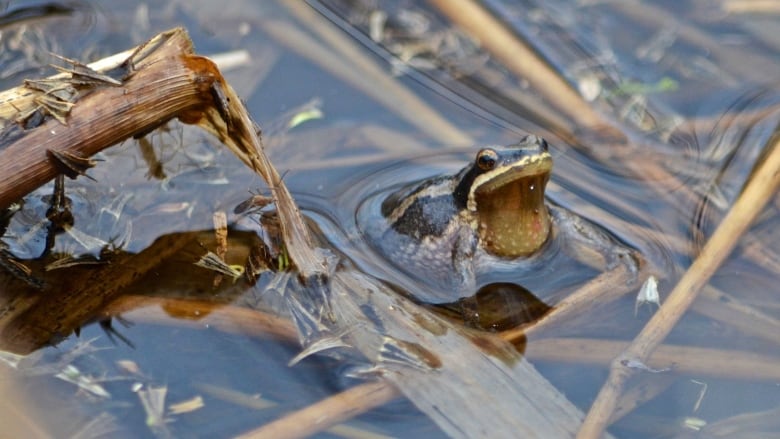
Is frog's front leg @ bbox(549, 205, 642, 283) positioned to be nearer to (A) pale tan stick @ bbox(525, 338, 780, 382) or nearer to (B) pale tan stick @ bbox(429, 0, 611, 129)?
(A) pale tan stick @ bbox(525, 338, 780, 382)

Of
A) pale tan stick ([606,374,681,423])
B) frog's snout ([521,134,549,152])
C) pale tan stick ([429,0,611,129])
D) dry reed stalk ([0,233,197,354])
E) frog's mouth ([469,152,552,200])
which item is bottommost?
dry reed stalk ([0,233,197,354])

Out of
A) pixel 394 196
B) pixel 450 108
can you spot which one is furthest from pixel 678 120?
pixel 394 196

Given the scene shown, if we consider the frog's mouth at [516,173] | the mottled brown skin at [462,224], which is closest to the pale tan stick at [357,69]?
the mottled brown skin at [462,224]

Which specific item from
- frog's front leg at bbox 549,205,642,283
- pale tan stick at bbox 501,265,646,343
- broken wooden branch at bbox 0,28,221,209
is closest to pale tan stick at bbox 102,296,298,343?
broken wooden branch at bbox 0,28,221,209

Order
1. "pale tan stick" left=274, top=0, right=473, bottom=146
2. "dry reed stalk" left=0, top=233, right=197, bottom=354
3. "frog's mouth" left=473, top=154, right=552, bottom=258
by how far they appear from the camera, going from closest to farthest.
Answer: "dry reed stalk" left=0, top=233, right=197, bottom=354 → "frog's mouth" left=473, top=154, right=552, bottom=258 → "pale tan stick" left=274, top=0, right=473, bottom=146

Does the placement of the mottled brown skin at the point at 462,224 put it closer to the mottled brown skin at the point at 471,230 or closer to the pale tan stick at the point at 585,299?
the mottled brown skin at the point at 471,230

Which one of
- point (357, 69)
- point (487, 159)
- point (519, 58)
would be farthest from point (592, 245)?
point (357, 69)
